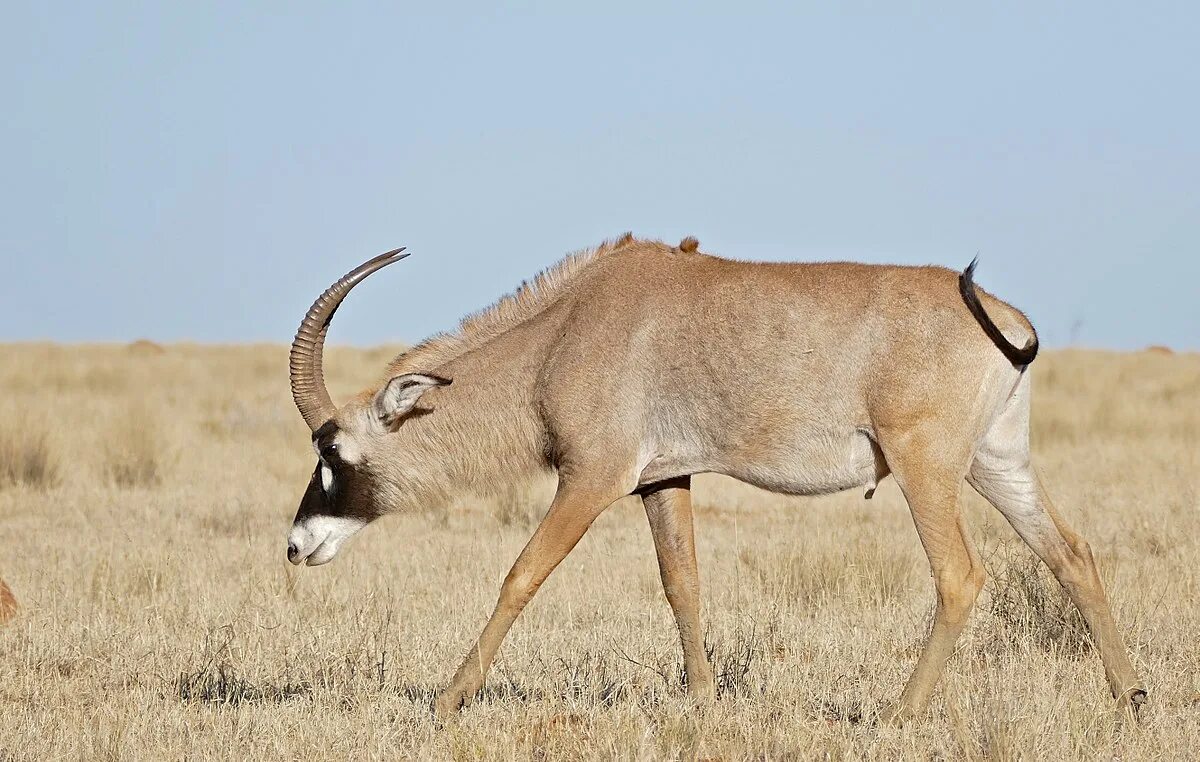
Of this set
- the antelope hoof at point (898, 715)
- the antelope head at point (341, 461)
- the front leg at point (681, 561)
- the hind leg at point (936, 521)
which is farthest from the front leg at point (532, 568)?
the antelope hoof at point (898, 715)

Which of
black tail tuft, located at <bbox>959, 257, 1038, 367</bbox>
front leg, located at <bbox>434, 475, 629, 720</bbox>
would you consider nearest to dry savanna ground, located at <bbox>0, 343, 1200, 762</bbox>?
front leg, located at <bbox>434, 475, 629, 720</bbox>

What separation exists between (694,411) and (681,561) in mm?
971

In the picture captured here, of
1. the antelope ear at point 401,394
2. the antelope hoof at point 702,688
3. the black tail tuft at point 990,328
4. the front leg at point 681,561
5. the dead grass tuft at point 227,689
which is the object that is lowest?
the dead grass tuft at point 227,689

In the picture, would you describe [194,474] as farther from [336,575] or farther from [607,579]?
Result: [607,579]

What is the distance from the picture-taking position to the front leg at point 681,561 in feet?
23.3

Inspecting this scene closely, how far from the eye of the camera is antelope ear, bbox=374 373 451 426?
7120 mm

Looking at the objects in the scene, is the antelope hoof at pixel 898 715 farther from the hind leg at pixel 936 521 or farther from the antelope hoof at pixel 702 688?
the antelope hoof at pixel 702 688

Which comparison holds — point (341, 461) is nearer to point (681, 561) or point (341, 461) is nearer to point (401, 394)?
point (401, 394)

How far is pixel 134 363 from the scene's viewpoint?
35.8 m

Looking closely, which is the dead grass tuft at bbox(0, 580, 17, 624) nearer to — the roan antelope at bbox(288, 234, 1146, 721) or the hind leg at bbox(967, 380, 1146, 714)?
the roan antelope at bbox(288, 234, 1146, 721)

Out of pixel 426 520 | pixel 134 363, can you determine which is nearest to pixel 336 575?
pixel 426 520

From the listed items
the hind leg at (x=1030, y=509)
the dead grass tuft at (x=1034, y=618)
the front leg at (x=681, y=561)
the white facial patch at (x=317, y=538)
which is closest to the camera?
the hind leg at (x=1030, y=509)

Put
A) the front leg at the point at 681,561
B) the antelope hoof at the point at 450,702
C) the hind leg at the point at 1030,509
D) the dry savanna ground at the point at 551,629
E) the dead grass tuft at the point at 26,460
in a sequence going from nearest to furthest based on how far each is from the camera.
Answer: the dry savanna ground at the point at 551,629
the antelope hoof at the point at 450,702
the hind leg at the point at 1030,509
the front leg at the point at 681,561
the dead grass tuft at the point at 26,460

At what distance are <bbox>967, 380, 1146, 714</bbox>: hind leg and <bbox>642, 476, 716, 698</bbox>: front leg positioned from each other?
4.96 ft
